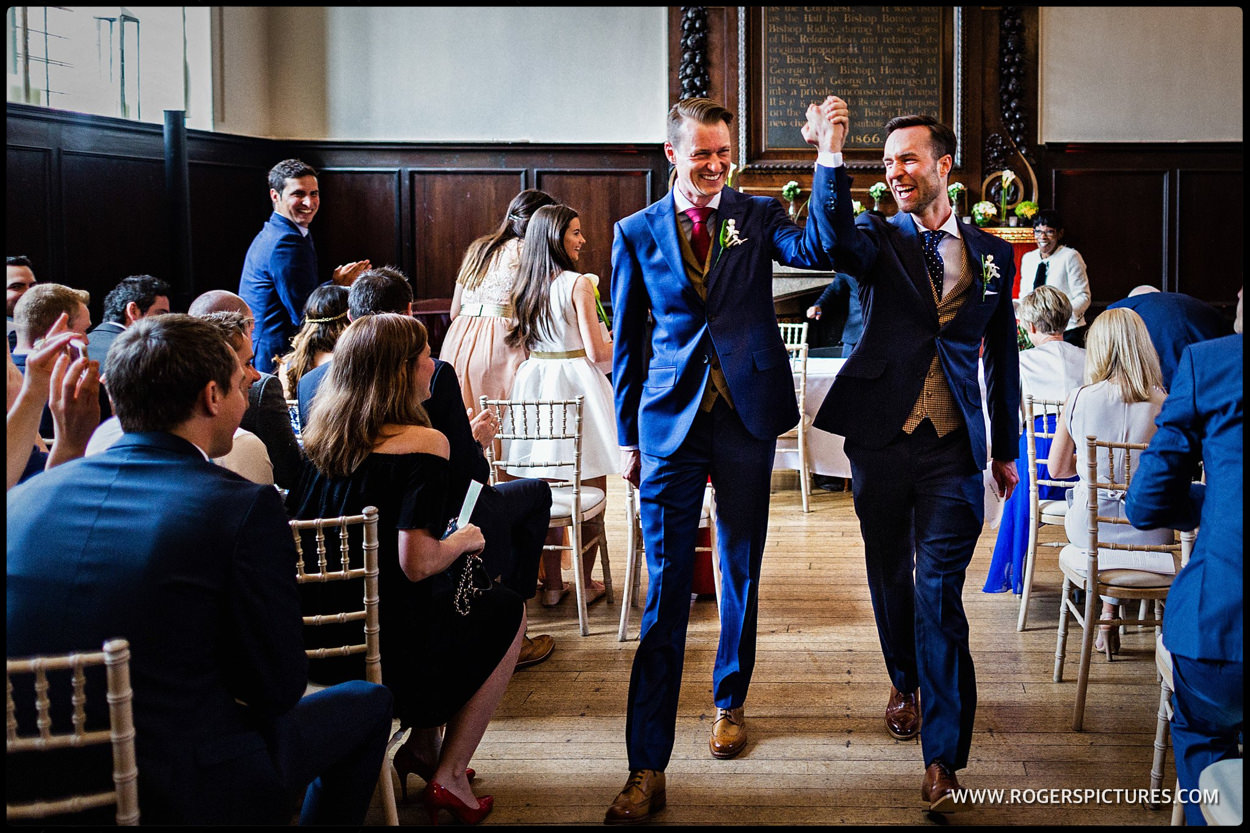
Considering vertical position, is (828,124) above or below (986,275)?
above

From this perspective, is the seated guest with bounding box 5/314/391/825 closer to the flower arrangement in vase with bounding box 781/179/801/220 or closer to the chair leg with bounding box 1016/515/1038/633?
the chair leg with bounding box 1016/515/1038/633

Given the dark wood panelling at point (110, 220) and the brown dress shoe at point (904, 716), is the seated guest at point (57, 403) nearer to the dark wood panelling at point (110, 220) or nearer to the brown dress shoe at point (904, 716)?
the brown dress shoe at point (904, 716)

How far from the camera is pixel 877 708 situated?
335cm

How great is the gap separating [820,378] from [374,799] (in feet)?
13.0

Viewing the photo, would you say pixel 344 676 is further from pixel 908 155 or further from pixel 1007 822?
pixel 908 155

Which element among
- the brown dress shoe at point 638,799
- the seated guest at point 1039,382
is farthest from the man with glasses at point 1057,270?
the brown dress shoe at point 638,799

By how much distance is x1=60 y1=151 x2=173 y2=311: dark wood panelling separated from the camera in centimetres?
716

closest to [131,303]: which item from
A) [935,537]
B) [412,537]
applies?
[412,537]

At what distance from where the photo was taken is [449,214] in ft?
32.0

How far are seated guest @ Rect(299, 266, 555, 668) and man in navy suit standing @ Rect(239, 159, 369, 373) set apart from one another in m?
1.58

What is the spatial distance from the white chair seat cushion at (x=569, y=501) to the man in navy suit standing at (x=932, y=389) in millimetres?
1526

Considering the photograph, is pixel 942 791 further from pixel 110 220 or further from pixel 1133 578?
pixel 110 220

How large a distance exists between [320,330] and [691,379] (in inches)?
57.5

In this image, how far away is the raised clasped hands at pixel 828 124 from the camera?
2.43 m
